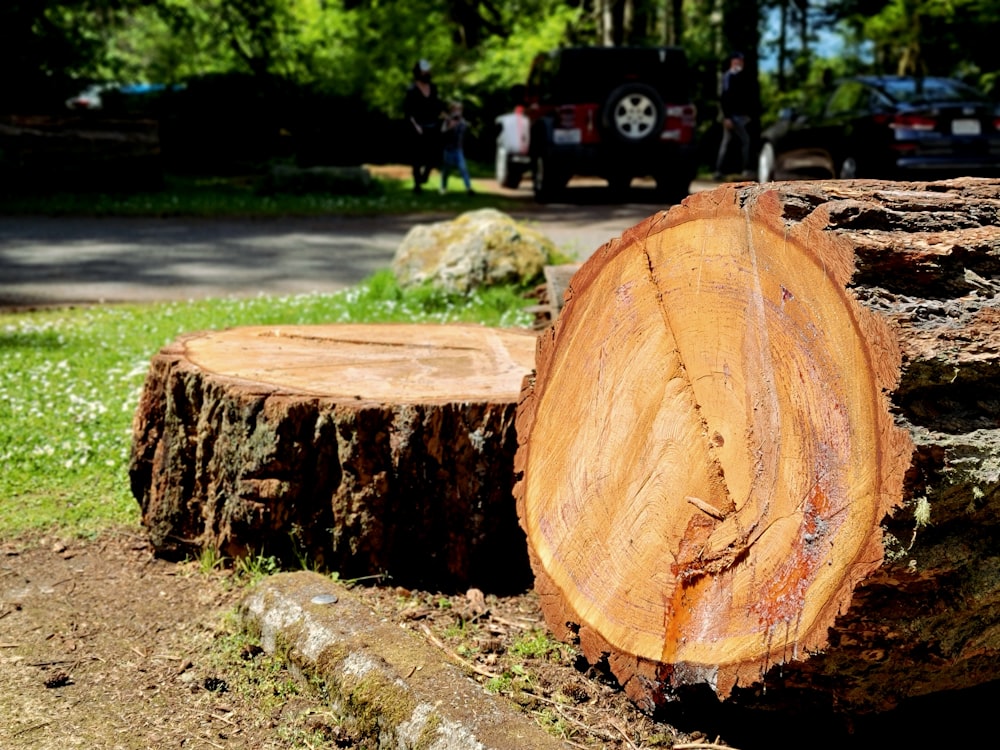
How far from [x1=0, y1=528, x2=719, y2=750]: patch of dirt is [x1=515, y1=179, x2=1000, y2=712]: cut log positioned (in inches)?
9.8

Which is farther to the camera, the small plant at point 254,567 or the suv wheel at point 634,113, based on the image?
the suv wheel at point 634,113

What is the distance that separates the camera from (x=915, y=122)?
13141 millimetres

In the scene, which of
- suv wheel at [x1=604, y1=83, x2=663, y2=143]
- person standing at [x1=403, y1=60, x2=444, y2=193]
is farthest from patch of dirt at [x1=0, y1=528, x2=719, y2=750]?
person standing at [x1=403, y1=60, x2=444, y2=193]

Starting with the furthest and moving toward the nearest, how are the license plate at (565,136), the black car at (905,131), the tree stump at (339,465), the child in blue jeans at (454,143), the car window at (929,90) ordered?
the child in blue jeans at (454,143) → the license plate at (565,136) → the car window at (929,90) → the black car at (905,131) → the tree stump at (339,465)

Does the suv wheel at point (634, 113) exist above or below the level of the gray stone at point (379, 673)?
above

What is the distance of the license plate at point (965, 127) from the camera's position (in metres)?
13.1

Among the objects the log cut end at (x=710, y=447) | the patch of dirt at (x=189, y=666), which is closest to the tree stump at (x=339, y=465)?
the patch of dirt at (x=189, y=666)

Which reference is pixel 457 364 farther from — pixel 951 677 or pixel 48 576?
pixel 951 677

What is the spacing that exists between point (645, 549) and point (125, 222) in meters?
13.0

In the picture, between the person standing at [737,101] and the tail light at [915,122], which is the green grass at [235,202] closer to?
the person standing at [737,101]

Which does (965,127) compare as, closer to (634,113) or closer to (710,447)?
(634,113)

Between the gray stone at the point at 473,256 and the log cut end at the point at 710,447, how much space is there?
17.3ft

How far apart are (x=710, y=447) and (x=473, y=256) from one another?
19.5 feet

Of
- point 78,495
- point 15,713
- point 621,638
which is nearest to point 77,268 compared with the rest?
point 78,495
